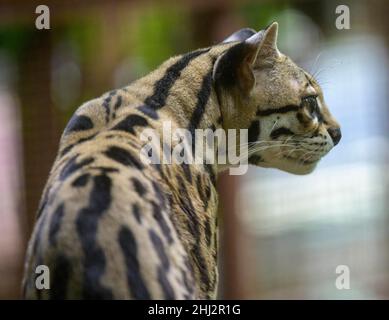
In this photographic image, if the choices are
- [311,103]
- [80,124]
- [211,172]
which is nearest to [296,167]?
[311,103]

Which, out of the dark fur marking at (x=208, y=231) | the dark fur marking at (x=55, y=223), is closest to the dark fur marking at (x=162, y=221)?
the dark fur marking at (x=55, y=223)

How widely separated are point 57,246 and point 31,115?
5.80 metres

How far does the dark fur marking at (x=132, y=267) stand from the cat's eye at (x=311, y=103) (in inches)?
53.2

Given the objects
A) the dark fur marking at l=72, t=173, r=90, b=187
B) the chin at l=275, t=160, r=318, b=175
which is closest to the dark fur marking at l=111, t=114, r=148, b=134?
the dark fur marking at l=72, t=173, r=90, b=187

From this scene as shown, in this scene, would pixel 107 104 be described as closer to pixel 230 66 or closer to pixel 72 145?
pixel 72 145

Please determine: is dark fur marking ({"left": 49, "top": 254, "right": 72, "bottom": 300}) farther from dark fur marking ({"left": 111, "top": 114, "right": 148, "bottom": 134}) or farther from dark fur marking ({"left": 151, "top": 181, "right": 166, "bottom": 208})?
dark fur marking ({"left": 111, "top": 114, "right": 148, "bottom": 134})

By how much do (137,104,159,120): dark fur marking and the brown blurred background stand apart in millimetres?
4569

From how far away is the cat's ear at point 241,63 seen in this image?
11.9ft

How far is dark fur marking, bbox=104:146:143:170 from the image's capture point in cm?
298

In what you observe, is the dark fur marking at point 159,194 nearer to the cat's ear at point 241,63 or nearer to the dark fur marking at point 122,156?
the dark fur marking at point 122,156

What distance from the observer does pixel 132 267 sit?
267 centimetres
